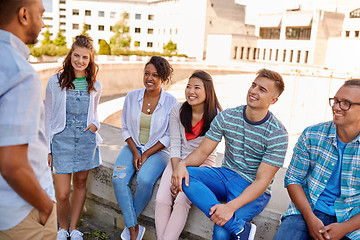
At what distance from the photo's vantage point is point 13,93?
136 centimetres

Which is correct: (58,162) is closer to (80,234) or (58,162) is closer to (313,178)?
(80,234)

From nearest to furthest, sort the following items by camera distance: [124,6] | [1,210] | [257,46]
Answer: [1,210] < [257,46] < [124,6]

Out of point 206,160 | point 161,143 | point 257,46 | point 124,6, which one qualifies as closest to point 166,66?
point 161,143

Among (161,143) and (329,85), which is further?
(329,85)

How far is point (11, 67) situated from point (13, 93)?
0.12 meters

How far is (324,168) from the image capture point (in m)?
2.49

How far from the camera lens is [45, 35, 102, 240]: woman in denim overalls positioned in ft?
10.7

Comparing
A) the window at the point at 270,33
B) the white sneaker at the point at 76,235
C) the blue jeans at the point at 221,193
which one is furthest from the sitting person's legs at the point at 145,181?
the window at the point at 270,33

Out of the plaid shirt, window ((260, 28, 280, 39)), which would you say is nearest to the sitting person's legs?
the plaid shirt

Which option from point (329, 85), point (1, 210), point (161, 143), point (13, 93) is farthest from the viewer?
point (329, 85)

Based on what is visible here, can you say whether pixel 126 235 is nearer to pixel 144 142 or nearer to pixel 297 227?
pixel 144 142

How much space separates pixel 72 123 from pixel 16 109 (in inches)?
78.8

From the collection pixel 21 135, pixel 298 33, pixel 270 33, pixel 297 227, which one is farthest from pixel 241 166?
pixel 270 33

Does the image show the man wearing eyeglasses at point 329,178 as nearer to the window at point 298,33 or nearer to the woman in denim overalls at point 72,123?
the woman in denim overalls at point 72,123
